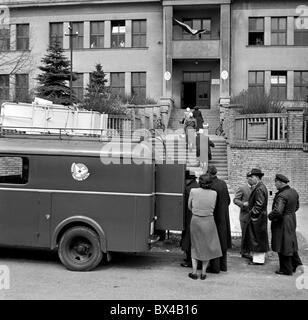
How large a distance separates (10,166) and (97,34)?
2780 cm

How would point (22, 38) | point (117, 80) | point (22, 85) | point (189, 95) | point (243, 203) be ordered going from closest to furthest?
1. point (243, 203)
2. point (22, 85)
3. point (117, 80)
4. point (189, 95)
5. point (22, 38)

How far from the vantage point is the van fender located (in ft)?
24.6

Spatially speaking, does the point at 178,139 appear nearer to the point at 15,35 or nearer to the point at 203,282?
the point at 203,282

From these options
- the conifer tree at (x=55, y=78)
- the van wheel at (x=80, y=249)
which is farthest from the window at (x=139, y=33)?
the van wheel at (x=80, y=249)

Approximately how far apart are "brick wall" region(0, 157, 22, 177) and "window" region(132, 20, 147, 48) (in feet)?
87.6

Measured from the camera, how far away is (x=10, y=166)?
8.22 m

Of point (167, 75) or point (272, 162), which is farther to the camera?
point (167, 75)

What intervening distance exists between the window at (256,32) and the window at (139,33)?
784cm

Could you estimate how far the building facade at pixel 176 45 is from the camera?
1244 inches

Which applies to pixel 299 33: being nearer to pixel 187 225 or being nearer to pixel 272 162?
pixel 272 162

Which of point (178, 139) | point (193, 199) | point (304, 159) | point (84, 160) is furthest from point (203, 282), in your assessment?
point (178, 139)

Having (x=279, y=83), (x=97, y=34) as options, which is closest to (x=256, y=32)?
(x=279, y=83)

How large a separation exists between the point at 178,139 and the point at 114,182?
12.3 meters

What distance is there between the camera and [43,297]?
6.02 meters
